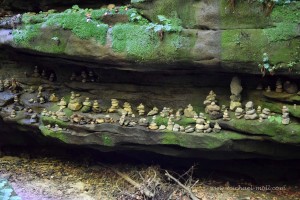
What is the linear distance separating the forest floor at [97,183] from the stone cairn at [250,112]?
1.96 m

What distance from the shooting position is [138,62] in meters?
7.07

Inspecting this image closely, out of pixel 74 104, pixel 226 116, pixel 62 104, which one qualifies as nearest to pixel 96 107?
pixel 74 104

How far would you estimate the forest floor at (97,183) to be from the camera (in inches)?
296

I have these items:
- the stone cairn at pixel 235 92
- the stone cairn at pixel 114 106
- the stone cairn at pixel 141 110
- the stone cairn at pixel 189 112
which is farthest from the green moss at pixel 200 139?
the stone cairn at pixel 114 106

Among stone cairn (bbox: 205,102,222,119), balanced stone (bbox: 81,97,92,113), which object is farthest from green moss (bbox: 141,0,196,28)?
balanced stone (bbox: 81,97,92,113)

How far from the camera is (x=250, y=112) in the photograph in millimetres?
6551

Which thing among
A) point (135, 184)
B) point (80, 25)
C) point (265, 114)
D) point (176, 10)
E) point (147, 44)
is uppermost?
point (176, 10)

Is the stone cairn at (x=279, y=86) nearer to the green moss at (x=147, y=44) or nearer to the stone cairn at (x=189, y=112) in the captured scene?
the stone cairn at (x=189, y=112)

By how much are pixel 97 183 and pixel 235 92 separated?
14.6 feet

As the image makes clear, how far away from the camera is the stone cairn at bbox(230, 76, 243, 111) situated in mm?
6840

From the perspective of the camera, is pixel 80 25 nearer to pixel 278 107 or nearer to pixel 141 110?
pixel 141 110

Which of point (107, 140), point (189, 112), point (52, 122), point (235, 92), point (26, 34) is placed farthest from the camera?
point (52, 122)

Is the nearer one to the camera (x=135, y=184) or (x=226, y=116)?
(x=226, y=116)

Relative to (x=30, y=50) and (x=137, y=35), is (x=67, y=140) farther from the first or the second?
(x=137, y=35)
